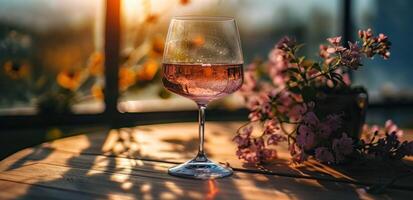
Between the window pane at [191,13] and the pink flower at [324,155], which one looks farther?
the window pane at [191,13]

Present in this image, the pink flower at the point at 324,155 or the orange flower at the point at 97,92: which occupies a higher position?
the orange flower at the point at 97,92

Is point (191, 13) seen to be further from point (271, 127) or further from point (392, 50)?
point (271, 127)

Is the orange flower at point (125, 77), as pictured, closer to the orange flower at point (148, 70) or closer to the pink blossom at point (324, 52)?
the orange flower at point (148, 70)

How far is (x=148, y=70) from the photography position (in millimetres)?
2641

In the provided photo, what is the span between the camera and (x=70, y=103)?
2.91 m

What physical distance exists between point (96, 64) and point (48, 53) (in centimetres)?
27

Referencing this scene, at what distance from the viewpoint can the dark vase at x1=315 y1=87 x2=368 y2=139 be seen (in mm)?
1294

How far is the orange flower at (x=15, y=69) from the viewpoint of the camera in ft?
8.91

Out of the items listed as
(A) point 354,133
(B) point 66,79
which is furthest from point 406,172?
(B) point 66,79

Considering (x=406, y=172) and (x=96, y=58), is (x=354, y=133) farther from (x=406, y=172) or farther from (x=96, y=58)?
(x=96, y=58)

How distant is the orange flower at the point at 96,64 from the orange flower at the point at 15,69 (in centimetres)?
28

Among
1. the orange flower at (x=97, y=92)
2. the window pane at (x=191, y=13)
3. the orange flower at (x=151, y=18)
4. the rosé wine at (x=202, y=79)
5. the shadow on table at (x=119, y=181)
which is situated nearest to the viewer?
the shadow on table at (x=119, y=181)

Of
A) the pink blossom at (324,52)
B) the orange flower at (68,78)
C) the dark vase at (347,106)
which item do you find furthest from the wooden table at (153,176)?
the orange flower at (68,78)

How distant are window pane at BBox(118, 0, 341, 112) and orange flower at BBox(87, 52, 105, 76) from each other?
0.10 m
